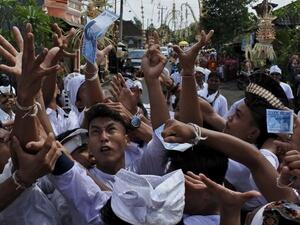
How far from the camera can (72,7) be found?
81.1 ft

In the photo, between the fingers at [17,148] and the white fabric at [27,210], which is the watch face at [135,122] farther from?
the fingers at [17,148]

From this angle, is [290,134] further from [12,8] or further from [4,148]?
[12,8]

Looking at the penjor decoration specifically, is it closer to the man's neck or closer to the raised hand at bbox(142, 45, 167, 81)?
the raised hand at bbox(142, 45, 167, 81)

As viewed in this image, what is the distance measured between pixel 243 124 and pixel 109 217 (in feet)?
3.74

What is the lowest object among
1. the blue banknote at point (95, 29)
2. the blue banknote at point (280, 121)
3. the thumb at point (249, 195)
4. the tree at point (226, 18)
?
the thumb at point (249, 195)

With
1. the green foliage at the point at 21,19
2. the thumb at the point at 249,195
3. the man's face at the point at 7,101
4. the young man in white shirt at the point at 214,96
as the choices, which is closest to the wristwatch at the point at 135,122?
the thumb at the point at 249,195

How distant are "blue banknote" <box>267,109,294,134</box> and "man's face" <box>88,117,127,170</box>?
845 mm

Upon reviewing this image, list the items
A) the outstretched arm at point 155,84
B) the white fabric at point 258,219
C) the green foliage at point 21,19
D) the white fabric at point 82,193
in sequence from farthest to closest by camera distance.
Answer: the green foliage at point 21,19 < the outstretched arm at point 155,84 < the white fabric at point 82,193 < the white fabric at point 258,219

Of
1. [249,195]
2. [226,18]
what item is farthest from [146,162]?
[226,18]

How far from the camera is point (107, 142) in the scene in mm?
2914

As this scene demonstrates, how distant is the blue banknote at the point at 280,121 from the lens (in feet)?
8.43

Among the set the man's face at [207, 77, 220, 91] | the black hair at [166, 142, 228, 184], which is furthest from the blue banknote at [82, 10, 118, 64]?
the man's face at [207, 77, 220, 91]

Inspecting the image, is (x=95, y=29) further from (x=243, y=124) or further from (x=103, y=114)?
(x=243, y=124)

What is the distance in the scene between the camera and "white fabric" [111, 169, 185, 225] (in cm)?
213
